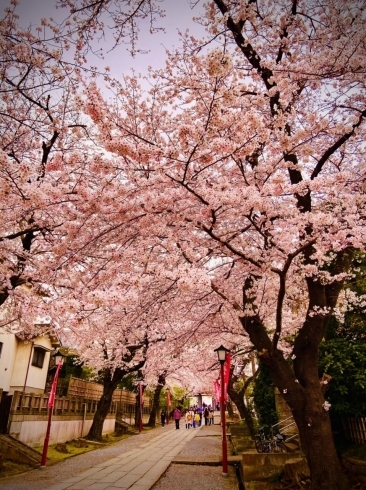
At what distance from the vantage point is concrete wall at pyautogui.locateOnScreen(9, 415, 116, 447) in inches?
436

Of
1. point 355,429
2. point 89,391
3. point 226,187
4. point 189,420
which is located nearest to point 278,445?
point 355,429

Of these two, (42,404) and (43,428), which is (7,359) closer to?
(42,404)

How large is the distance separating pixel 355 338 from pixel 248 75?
7001 millimetres

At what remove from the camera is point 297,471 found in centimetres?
Result: 668

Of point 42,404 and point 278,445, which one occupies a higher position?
point 42,404

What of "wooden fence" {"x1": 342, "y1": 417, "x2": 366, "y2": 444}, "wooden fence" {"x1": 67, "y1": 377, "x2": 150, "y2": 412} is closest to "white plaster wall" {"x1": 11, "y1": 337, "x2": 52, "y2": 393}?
"wooden fence" {"x1": 67, "y1": 377, "x2": 150, "y2": 412}

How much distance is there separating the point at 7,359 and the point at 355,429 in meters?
16.8

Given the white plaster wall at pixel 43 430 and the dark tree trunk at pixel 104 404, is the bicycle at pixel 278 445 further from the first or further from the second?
the dark tree trunk at pixel 104 404

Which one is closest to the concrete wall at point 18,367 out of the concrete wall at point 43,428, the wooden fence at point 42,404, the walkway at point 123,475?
the wooden fence at point 42,404

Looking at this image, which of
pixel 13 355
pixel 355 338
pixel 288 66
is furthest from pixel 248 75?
pixel 13 355

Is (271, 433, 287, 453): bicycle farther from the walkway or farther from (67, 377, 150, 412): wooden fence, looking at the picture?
(67, 377, 150, 412): wooden fence

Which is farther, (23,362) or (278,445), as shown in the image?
(23,362)

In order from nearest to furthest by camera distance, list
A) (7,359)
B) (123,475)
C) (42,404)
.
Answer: (123,475)
(42,404)
(7,359)

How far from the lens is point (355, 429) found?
7656 millimetres
